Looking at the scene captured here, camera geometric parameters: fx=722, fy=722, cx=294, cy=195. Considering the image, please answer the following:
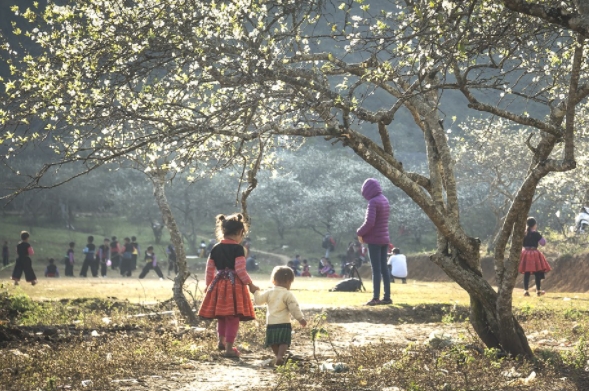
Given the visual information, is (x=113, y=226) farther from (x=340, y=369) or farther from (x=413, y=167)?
(x=340, y=369)

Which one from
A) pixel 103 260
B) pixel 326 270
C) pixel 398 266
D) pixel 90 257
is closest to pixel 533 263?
pixel 398 266

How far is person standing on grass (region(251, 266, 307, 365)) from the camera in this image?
8.80m

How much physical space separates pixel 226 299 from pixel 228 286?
0.18 meters

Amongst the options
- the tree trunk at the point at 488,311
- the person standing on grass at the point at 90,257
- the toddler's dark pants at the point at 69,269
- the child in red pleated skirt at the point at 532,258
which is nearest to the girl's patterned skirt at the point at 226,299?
the tree trunk at the point at 488,311

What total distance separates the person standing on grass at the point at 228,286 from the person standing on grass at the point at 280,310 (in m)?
0.43

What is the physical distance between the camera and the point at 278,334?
29.0ft

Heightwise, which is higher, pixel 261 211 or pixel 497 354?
pixel 261 211

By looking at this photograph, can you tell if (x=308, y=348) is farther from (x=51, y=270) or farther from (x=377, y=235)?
(x=51, y=270)

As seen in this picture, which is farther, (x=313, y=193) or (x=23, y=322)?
(x=313, y=193)

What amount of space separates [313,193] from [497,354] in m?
56.0

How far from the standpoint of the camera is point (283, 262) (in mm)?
49406

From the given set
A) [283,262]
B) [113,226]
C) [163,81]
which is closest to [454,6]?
[163,81]

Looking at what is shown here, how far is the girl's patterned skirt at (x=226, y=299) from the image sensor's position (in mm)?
9406

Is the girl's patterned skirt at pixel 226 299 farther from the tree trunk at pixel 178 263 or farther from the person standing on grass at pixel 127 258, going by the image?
the person standing on grass at pixel 127 258
